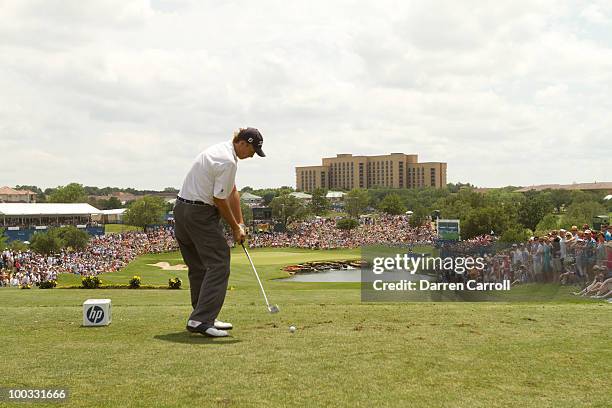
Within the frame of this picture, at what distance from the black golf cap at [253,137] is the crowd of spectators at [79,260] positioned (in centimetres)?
3014

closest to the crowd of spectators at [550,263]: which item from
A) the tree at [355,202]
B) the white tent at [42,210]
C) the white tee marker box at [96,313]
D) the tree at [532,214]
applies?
the white tee marker box at [96,313]

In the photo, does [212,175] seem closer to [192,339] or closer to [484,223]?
[192,339]

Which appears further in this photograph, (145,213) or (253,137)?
(145,213)

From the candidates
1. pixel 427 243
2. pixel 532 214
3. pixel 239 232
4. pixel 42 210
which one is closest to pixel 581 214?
pixel 532 214

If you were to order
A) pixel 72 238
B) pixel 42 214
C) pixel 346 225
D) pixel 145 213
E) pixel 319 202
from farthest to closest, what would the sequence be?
pixel 319 202 → pixel 42 214 → pixel 145 213 → pixel 346 225 → pixel 72 238

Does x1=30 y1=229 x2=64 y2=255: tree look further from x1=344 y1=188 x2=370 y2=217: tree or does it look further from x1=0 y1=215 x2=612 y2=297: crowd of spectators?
x1=344 y1=188 x2=370 y2=217: tree

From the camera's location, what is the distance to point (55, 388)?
Answer: 4.98 m

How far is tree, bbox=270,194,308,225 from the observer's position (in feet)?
379

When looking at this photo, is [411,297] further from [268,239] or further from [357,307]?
[268,239]

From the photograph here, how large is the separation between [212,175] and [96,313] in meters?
2.65

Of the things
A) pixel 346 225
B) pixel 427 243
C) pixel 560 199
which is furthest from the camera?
pixel 560 199

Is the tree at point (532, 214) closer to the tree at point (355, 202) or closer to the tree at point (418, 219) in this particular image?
the tree at point (418, 219)

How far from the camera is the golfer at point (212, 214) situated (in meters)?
7.60

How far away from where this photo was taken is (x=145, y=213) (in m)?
114
